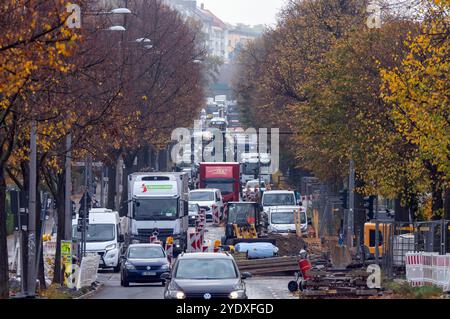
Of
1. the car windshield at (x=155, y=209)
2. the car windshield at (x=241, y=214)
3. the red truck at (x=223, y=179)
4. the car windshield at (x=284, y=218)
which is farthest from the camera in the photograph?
the red truck at (x=223, y=179)

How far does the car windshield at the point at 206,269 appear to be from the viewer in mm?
25047

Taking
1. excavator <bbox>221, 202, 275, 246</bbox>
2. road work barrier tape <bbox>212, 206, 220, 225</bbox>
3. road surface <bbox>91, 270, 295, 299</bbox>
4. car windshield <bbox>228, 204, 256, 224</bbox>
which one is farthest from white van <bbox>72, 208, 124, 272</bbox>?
road work barrier tape <bbox>212, 206, 220, 225</bbox>

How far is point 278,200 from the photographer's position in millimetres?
71438

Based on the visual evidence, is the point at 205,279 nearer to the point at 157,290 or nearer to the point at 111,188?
the point at 157,290

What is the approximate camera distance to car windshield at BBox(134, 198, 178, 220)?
5100 cm

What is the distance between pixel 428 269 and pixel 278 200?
126 ft

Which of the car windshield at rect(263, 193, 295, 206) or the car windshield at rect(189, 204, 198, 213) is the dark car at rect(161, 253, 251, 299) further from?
the car windshield at rect(263, 193, 295, 206)

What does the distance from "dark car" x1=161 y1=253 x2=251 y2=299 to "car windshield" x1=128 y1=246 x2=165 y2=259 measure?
1425 cm

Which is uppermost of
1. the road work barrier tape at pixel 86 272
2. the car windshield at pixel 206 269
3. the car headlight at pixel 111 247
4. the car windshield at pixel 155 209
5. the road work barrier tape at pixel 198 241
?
the car windshield at pixel 206 269

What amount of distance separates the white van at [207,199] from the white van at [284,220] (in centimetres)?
865

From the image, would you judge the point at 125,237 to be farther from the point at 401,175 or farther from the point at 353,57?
the point at 401,175

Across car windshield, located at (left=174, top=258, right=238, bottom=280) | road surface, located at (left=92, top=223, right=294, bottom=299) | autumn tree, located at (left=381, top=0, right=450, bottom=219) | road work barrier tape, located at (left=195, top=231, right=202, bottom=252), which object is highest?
autumn tree, located at (left=381, top=0, right=450, bottom=219)

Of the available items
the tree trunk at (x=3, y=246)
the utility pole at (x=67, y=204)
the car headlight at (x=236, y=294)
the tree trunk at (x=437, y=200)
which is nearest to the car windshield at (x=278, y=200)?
the tree trunk at (x=437, y=200)

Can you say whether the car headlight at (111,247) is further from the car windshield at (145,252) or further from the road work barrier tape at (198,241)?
the road work barrier tape at (198,241)
